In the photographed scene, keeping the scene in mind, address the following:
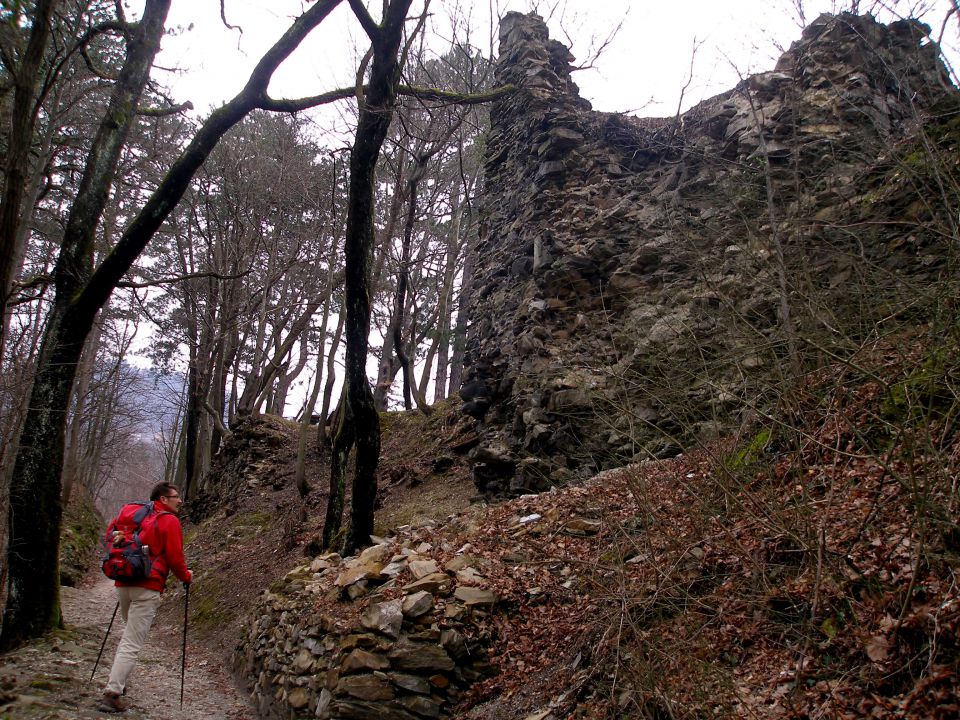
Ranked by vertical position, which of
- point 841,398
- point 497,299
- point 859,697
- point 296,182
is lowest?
point 859,697

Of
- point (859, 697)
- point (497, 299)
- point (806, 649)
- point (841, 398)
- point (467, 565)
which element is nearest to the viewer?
point (859, 697)

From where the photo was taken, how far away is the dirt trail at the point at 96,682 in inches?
169

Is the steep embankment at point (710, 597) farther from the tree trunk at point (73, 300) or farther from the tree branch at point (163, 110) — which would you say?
the tree branch at point (163, 110)

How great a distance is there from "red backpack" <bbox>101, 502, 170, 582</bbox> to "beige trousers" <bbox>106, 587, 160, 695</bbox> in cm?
13

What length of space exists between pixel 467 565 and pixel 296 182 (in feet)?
45.5

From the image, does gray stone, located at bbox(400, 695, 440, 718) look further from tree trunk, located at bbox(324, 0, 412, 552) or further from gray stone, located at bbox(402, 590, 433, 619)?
tree trunk, located at bbox(324, 0, 412, 552)

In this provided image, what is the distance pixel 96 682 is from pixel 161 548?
129 cm

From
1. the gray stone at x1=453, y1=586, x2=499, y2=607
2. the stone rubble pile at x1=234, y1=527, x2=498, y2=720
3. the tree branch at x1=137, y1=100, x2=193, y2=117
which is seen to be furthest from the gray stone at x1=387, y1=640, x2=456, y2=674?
the tree branch at x1=137, y1=100, x2=193, y2=117

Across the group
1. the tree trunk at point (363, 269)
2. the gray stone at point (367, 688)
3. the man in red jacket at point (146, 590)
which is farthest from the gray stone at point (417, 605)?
the tree trunk at point (363, 269)

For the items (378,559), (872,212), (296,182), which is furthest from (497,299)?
(296,182)

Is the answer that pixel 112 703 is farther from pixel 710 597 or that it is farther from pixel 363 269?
pixel 363 269

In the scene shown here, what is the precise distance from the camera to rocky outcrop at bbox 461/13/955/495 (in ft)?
15.6

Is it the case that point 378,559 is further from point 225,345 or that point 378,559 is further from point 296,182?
point 296,182

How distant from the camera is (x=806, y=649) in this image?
302cm
